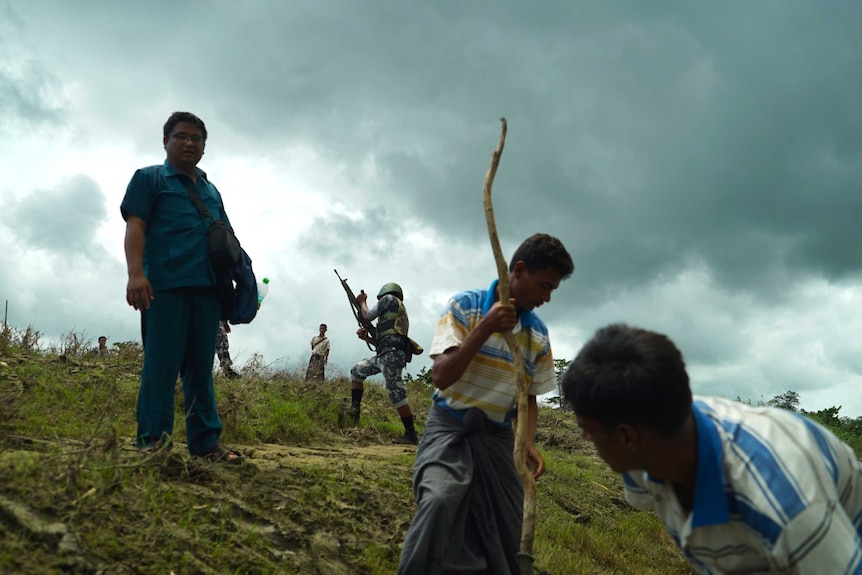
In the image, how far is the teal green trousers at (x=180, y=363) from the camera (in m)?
4.27

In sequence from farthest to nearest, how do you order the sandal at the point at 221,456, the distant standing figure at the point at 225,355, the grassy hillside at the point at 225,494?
the distant standing figure at the point at 225,355, the sandal at the point at 221,456, the grassy hillside at the point at 225,494

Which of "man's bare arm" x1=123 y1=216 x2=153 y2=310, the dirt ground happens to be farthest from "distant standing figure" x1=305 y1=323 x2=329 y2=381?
"man's bare arm" x1=123 y1=216 x2=153 y2=310

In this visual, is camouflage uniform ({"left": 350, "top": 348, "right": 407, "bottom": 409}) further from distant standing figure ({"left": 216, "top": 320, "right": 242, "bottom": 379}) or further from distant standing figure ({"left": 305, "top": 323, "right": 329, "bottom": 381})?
distant standing figure ({"left": 305, "top": 323, "right": 329, "bottom": 381})

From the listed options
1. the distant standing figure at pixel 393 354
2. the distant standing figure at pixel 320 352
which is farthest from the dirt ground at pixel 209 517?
the distant standing figure at pixel 320 352

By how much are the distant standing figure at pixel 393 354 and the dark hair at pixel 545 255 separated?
5068 millimetres

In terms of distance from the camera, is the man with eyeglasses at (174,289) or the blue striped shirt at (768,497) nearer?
the blue striped shirt at (768,497)

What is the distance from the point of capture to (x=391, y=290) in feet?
29.6

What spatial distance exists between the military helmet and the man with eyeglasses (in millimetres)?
4345

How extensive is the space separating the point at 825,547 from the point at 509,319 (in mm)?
1831

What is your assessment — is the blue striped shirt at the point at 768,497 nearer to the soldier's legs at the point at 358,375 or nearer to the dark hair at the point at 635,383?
the dark hair at the point at 635,383

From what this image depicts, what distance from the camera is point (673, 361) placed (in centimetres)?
182

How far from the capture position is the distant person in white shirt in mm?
1608

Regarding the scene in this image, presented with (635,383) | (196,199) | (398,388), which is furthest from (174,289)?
(398,388)

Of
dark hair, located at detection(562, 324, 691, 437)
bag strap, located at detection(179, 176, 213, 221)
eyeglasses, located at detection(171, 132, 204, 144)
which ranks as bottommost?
dark hair, located at detection(562, 324, 691, 437)
